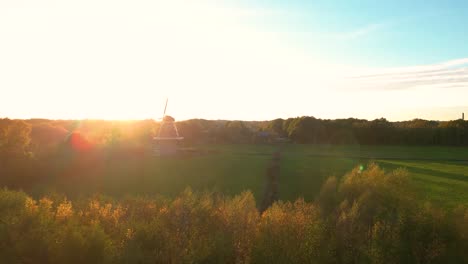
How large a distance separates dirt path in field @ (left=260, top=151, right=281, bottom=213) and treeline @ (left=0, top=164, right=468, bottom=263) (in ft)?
35.5

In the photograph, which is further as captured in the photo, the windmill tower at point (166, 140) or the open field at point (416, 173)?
the windmill tower at point (166, 140)

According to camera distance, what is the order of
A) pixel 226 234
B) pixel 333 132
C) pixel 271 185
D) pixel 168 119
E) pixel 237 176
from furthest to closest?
pixel 333 132, pixel 168 119, pixel 237 176, pixel 271 185, pixel 226 234

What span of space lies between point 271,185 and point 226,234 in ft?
87.0

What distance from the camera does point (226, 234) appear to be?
2330 centimetres

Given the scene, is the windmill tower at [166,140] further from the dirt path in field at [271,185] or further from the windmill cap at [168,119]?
the dirt path in field at [271,185]

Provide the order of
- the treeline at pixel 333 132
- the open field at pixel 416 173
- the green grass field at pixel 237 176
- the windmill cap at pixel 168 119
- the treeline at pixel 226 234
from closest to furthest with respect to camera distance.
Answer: the treeline at pixel 226 234
the open field at pixel 416 173
the green grass field at pixel 237 176
the windmill cap at pixel 168 119
the treeline at pixel 333 132

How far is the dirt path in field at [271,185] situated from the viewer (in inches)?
1598

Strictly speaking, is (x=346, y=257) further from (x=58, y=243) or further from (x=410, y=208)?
(x=58, y=243)

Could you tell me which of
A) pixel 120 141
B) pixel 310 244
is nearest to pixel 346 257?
pixel 310 244

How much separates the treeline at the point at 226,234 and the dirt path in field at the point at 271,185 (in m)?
10.8

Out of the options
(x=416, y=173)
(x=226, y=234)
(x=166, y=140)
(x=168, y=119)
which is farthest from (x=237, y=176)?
(x=226, y=234)

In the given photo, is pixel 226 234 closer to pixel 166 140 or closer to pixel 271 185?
pixel 271 185

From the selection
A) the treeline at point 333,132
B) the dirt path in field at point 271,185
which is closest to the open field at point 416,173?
the dirt path in field at point 271,185

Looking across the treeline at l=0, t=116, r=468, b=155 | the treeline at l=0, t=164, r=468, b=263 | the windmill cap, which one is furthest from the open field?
the windmill cap
